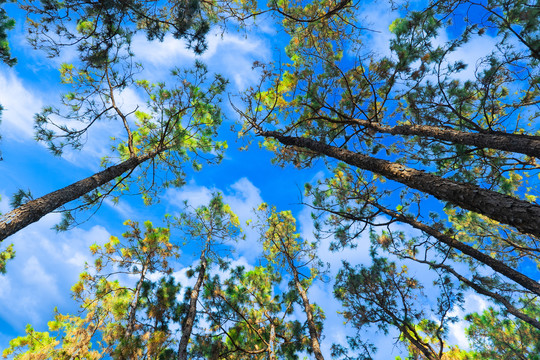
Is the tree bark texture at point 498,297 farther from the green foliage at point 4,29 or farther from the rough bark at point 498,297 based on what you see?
the green foliage at point 4,29

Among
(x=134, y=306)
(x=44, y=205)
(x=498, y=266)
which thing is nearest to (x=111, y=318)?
(x=134, y=306)

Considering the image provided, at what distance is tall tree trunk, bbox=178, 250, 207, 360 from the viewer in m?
4.90

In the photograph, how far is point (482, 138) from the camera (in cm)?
335

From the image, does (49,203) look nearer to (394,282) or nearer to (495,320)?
(394,282)

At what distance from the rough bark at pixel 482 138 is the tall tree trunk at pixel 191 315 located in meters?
6.18

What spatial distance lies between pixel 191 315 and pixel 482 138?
23.6 ft

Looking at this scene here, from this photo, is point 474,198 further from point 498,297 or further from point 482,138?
point 498,297

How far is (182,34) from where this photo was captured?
3.92 m

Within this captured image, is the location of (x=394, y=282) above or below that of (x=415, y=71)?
below

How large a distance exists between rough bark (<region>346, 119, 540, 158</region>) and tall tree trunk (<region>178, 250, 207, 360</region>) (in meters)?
6.18

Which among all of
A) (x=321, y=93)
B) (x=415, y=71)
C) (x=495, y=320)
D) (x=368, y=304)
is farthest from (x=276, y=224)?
(x=495, y=320)

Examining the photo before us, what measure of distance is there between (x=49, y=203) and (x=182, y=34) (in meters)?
3.41

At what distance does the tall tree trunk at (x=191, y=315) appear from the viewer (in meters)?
4.90

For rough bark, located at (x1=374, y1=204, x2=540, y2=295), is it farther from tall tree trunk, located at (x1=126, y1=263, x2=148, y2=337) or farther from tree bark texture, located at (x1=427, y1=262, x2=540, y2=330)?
tall tree trunk, located at (x1=126, y1=263, x2=148, y2=337)
